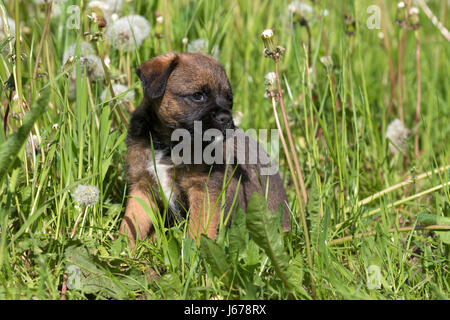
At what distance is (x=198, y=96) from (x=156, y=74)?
0.29m

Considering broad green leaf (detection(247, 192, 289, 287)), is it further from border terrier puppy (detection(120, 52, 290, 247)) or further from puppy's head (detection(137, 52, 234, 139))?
puppy's head (detection(137, 52, 234, 139))

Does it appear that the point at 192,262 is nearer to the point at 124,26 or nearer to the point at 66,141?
the point at 66,141

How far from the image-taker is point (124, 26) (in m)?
3.83

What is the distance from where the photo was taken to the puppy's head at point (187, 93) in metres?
3.20

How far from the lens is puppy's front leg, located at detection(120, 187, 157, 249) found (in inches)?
125

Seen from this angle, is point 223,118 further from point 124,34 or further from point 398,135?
point 398,135

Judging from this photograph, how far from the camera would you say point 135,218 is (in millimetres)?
3143

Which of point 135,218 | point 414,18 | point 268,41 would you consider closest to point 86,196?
point 135,218

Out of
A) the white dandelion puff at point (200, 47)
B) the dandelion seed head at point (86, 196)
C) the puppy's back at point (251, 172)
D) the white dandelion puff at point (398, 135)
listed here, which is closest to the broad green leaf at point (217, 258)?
the dandelion seed head at point (86, 196)

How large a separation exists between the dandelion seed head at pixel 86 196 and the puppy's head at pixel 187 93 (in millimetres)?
710

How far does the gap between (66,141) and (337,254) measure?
153 centimetres

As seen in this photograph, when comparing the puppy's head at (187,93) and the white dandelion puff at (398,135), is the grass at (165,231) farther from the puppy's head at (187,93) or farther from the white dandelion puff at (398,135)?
the puppy's head at (187,93)

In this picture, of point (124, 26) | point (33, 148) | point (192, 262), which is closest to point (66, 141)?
point (33, 148)

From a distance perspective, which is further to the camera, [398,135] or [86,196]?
[398,135]
